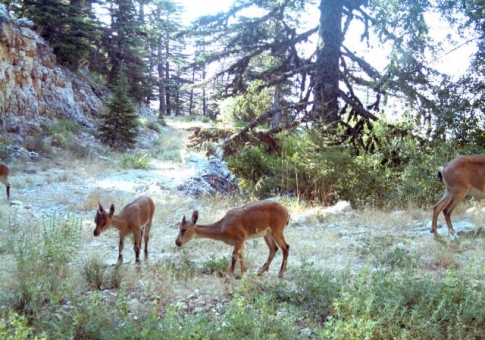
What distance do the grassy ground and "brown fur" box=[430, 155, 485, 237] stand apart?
558 millimetres

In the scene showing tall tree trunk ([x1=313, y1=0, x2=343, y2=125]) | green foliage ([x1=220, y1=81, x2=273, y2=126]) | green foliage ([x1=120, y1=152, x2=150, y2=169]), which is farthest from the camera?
green foliage ([x1=220, y1=81, x2=273, y2=126])

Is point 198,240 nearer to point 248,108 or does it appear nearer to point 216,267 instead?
point 216,267

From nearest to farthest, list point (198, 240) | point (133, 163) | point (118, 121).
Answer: point (198, 240) < point (133, 163) < point (118, 121)

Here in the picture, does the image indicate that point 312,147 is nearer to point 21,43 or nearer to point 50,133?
point 50,133

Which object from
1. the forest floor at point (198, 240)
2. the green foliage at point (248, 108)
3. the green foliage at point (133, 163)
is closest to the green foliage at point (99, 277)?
the forest floor at point (198, 240)

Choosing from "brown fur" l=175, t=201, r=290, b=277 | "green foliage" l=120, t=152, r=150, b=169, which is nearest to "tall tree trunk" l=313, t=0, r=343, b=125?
"green foliage" l=120, t=152, r=150, b=169

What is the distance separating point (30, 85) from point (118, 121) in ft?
12.6

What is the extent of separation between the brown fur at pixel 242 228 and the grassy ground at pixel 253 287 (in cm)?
34

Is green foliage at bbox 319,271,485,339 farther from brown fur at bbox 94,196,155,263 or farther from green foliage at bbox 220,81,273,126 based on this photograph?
green foliage at bbox 220,81,273,126

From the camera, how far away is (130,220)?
265 inches

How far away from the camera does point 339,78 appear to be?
586 inches

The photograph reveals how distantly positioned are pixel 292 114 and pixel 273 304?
1237 cm

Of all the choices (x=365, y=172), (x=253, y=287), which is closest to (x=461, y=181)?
(x=365, y=172)

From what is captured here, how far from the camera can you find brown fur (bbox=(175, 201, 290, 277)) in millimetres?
5941
